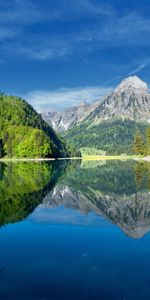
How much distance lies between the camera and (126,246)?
21734 mm

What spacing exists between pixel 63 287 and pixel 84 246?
6.95m

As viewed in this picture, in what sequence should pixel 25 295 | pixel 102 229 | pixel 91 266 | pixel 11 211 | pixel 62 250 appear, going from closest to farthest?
pixel 25 295, pixel 91 266, pixel 62 250, pixel 102 229, pixel 11 211

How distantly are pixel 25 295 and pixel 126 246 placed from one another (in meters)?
8.95

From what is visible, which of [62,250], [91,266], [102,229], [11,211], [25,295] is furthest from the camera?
[11,211]

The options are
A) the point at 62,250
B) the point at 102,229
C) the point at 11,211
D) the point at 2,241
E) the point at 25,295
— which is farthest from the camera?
the point at 11,211

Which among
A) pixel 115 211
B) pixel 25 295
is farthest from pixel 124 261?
pixel 115 211

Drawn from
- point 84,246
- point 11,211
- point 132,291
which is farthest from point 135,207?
point 132,291

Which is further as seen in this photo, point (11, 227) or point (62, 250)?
point (11, 227)

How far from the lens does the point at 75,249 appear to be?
2120cm

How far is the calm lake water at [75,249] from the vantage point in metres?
14.9

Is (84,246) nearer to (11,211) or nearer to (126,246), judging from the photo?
(126,246)

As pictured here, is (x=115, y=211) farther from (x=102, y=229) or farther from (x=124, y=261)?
(x=124, y=261)

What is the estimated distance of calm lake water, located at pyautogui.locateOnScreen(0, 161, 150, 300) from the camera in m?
14.9

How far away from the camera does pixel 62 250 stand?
21.0 meters
